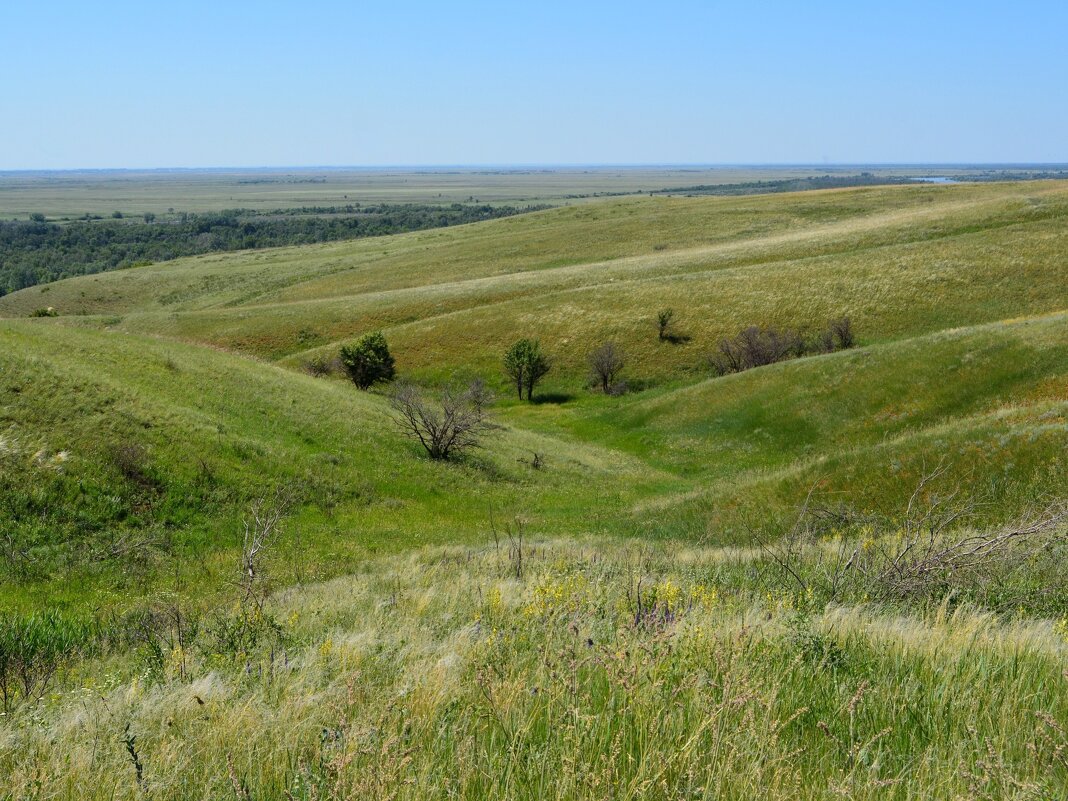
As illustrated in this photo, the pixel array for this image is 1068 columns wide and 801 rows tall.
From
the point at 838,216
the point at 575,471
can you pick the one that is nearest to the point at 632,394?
the point at 575,471

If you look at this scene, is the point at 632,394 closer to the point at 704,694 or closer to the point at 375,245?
the point at 704,694

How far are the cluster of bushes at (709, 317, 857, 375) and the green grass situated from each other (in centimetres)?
274

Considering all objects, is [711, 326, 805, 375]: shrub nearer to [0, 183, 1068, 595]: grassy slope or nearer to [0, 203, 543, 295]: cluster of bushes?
[0, 183, 1068, 595]: grassy slope

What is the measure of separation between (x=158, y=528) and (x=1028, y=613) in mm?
17228

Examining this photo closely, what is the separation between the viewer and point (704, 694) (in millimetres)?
3650

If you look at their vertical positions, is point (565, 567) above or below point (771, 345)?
above

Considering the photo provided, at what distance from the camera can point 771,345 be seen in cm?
4981

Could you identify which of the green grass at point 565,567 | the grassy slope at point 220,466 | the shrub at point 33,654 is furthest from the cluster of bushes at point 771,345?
the shrub at point 33,654

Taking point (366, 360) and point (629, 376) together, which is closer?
point (366, 360)

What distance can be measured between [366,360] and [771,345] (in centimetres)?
2891

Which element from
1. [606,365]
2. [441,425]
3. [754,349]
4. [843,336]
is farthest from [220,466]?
[843,336]

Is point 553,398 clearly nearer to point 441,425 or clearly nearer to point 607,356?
point 607,356

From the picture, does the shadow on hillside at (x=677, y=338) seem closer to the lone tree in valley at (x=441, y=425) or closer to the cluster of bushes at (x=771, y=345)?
the cluster of bushes at (x=771, y=345)

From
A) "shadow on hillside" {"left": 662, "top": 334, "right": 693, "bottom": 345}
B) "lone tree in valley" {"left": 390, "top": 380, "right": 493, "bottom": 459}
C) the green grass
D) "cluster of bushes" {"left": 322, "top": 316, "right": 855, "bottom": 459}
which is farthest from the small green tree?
"shadow on hillside" {"left": 662, "top": 334, "right": 693, "bottom": 345}
